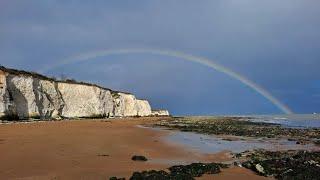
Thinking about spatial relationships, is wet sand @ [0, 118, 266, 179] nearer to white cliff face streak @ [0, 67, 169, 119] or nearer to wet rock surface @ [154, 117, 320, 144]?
wet rock surface @ [154, 117, 320, 144]

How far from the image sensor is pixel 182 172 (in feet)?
43.1

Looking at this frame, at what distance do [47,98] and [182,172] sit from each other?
43.7 m

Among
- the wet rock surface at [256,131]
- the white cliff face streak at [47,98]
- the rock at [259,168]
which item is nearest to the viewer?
the rock at [259,168]

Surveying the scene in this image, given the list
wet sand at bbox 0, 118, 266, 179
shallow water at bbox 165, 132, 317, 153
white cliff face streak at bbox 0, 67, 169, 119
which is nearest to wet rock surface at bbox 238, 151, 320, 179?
wet sand at bbox 0, 118, 266, 179

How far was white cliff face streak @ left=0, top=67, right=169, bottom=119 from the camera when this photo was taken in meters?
42.2

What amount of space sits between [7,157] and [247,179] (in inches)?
320

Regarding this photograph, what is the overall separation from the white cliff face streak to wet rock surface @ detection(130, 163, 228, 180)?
97.8 feet

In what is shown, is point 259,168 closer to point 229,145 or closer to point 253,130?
point 229,145

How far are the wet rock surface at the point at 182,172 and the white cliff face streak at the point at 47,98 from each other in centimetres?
2982

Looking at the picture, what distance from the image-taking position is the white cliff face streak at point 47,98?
42.2 metres

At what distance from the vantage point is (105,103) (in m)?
78.4

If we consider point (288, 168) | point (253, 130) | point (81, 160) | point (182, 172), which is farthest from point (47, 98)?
point (288, 168)

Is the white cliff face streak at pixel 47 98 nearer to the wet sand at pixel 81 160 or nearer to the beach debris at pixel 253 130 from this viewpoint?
the beach debris at pixel 253 130

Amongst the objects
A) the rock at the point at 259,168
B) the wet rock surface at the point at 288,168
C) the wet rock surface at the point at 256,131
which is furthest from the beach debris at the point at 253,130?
the rock at the point at 259,168
